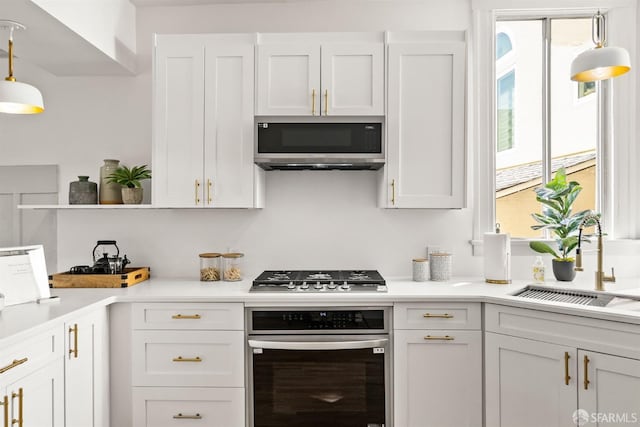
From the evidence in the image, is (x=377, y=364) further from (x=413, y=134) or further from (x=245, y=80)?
(x=245, y=80)

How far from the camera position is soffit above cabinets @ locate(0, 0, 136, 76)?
2.01 m

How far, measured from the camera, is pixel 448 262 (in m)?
2.70

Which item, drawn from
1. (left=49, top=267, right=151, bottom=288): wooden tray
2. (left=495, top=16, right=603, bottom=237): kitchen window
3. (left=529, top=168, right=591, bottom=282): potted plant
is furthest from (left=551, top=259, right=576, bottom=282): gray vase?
(left=49, top=267, right=151, bottom=288): wooden tray

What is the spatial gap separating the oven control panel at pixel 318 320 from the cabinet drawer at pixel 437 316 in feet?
0.34

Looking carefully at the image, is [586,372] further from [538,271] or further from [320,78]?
[320,78]

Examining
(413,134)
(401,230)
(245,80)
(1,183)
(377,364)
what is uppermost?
(245,80)

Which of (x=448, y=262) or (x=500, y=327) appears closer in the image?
(x=500, y=327)

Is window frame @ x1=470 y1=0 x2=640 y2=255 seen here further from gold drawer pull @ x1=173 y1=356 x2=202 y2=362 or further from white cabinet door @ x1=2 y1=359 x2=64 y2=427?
white cabinet door @ x1=2 y1=359 x2=64 y2=427

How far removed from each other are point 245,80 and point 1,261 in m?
1.47

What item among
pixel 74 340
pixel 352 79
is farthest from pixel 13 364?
pixel 352 79

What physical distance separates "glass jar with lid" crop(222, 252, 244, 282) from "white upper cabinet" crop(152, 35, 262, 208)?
33 centimetres

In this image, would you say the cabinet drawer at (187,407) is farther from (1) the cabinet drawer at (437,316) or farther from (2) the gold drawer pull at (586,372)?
(2) the gold drawer pull at (586,372)

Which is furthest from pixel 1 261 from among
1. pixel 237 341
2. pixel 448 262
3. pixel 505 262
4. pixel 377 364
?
pixel 505 262

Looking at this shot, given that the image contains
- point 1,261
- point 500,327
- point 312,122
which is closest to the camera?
point 1,261
